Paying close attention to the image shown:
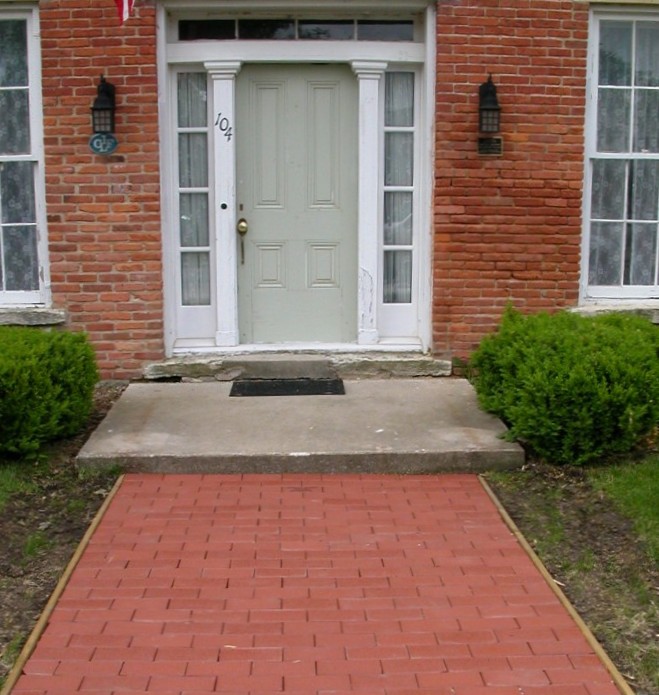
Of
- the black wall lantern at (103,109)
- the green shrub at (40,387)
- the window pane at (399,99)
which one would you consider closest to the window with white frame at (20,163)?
the black wall lantern at (103,109)

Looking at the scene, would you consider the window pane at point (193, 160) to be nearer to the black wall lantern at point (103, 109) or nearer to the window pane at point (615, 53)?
the black wall lantern at point (103, 109)

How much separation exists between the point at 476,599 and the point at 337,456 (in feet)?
5.91

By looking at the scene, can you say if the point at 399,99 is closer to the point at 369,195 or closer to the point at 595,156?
the point at 369,195

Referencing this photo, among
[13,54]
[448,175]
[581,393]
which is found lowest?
[581,393]

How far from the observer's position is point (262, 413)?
6781 mm

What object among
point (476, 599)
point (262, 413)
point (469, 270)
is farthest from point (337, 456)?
point (469, 270)

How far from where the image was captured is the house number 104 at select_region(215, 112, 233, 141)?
766cm

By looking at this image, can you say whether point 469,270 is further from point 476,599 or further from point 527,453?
point 476,599

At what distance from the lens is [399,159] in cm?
794

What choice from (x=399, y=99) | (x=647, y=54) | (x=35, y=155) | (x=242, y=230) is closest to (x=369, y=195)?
(x=399, y=99)

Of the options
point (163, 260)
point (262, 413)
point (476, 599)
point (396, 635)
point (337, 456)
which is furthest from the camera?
point (163, 260)

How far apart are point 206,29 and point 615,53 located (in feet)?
10.9

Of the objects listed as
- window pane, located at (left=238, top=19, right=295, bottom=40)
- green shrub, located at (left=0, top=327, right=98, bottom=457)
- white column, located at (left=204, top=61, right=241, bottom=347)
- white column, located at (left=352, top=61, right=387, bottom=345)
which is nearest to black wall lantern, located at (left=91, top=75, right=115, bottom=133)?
white column, located at (left=204, top=61, right=241, bottom=347)

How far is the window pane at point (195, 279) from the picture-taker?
26.1 feet
